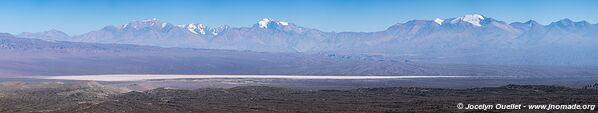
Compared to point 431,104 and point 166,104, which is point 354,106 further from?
point 166,104

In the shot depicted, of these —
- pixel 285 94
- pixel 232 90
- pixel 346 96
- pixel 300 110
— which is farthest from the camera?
pixel 232 90

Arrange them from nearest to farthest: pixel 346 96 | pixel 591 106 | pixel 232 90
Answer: pixel 591 106, pixel 346 96, pixel 232 90

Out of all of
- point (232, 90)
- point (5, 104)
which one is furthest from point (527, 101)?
point (5, 104)

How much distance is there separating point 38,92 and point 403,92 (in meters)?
46.5

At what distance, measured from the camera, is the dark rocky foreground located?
67125 mm

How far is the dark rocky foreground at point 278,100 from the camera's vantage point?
6712 centimetres

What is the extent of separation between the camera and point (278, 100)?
8044cm

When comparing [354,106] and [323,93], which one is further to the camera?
[323,93]

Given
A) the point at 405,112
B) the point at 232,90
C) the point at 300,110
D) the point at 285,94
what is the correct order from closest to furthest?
1. the point at 405,112
2. the point at 300,110
3. the point at 285,94
4. the point at 232,90

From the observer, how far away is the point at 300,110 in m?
65.8

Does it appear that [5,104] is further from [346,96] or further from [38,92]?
[346,96]

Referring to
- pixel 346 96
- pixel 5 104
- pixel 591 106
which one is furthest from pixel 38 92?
pixel 591 106

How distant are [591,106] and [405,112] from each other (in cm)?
1383

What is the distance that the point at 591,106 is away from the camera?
53.1 m
